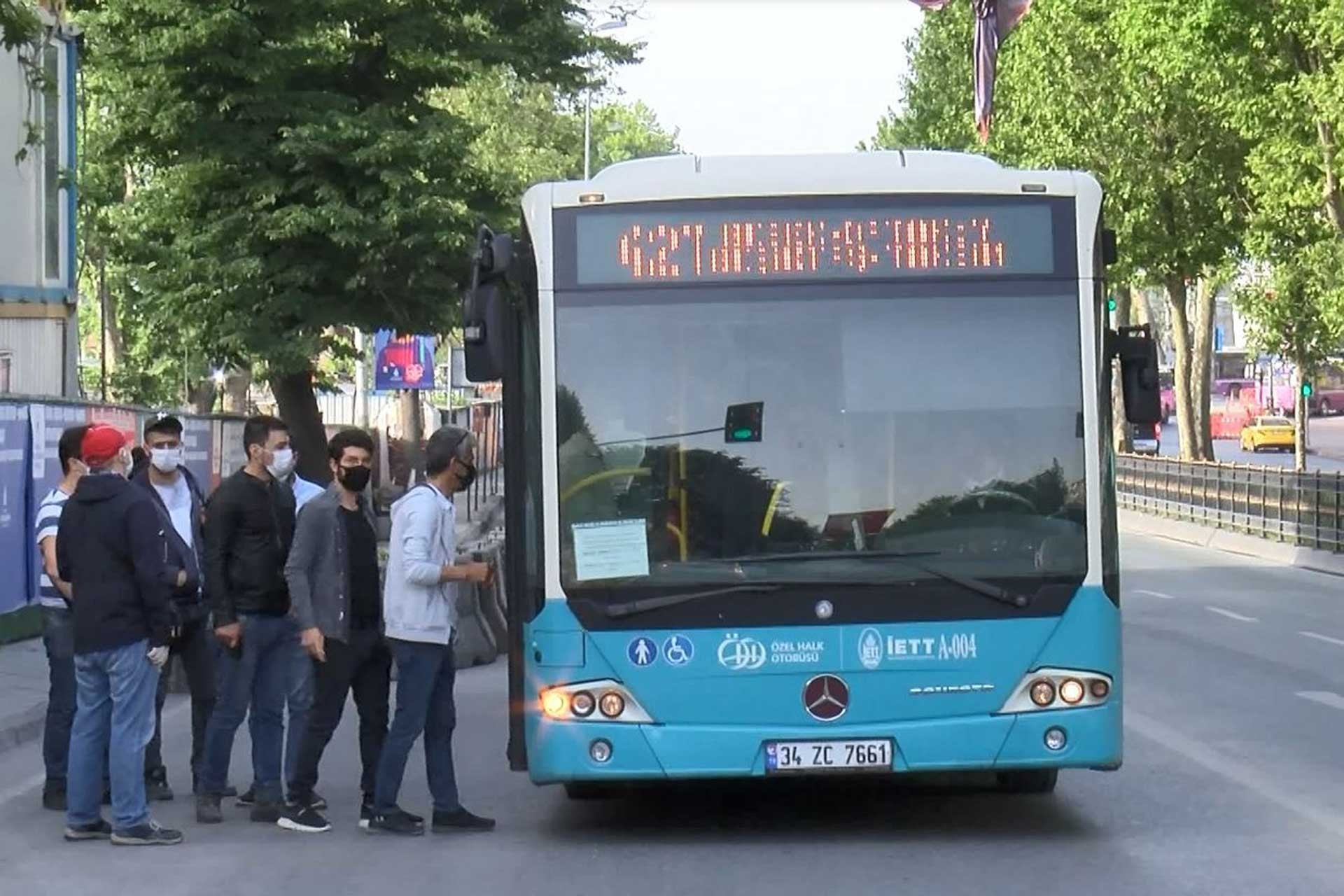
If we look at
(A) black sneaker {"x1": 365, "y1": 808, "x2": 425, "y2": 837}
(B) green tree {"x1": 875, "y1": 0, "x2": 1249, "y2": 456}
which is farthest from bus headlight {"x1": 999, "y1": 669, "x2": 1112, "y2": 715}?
(B) green tree {"x1": 875, "y1": 0, "x2": 1249, "y2": 456}

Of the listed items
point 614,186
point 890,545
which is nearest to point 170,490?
point 614,186

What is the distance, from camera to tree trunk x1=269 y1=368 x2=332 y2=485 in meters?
28.1

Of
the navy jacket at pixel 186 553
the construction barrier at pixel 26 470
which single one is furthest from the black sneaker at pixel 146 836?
the construction barrier at pixel 26 470

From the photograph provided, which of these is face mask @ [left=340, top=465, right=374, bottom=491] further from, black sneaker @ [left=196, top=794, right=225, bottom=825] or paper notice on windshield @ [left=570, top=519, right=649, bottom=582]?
black sneaker @ [left=196, top=794, right=225, bottom=825]

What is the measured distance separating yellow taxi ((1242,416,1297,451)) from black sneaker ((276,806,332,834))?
78368 millimetres

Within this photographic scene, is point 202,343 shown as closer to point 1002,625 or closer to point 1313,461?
point 1002,625

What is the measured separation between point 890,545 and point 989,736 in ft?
2.86

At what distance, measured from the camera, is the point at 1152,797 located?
11.0m

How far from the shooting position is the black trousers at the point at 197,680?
11.3 m

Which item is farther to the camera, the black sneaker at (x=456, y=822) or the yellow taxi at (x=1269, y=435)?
the yellow taxi at (x=1269, y=435)

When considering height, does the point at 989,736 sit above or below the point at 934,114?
below

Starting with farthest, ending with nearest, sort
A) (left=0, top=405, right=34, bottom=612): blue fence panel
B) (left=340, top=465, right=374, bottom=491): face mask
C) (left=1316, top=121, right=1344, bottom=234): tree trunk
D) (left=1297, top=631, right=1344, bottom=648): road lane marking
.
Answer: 1. (left=1316, top=121, right=1344, bottom=234): tree trunk
2. (left=1297, top=631, right=1344, bottom=648): road lane marking
3. (left=0, top=405, right=34, bottom=612): blue fence panel
4. (left=340, top=465, right=374, bottom=491): face mask

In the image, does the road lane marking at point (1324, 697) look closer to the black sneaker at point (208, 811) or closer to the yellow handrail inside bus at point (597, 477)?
the yellow handrail inside bus at point (597, 477)

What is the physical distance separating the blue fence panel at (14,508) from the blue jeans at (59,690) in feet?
29.3
